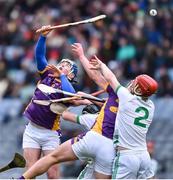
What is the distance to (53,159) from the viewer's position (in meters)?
13.4

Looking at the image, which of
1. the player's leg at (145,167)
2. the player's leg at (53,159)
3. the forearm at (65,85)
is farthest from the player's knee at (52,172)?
the player's leg at (145,167)

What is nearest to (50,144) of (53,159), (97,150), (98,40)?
(53,159)

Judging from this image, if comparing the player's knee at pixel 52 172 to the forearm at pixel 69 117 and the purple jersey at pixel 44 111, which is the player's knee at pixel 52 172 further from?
the forearm at pixel 69 117

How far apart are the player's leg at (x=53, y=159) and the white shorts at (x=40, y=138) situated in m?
1.04

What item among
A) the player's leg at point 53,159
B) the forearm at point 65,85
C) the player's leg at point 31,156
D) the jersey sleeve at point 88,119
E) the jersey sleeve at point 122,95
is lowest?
the player's leg at point 31,156

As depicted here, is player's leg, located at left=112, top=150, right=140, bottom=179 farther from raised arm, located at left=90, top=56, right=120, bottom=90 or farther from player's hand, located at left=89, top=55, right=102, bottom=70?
player's hand, located at left=89, top=55, right=102, bottom=70

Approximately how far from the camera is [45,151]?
14.5 m

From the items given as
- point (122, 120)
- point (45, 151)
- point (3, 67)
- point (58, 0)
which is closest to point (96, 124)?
point (122, 120)

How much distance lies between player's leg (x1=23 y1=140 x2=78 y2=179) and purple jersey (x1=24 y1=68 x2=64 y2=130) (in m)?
1.01

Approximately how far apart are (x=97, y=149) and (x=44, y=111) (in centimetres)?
136

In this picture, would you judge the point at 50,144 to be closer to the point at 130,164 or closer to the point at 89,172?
the point at 89,172

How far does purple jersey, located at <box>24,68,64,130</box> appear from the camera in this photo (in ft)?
47.0

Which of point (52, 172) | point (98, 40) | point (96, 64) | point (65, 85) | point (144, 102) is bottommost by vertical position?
point (52, 172)

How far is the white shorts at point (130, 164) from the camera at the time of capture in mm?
13219
